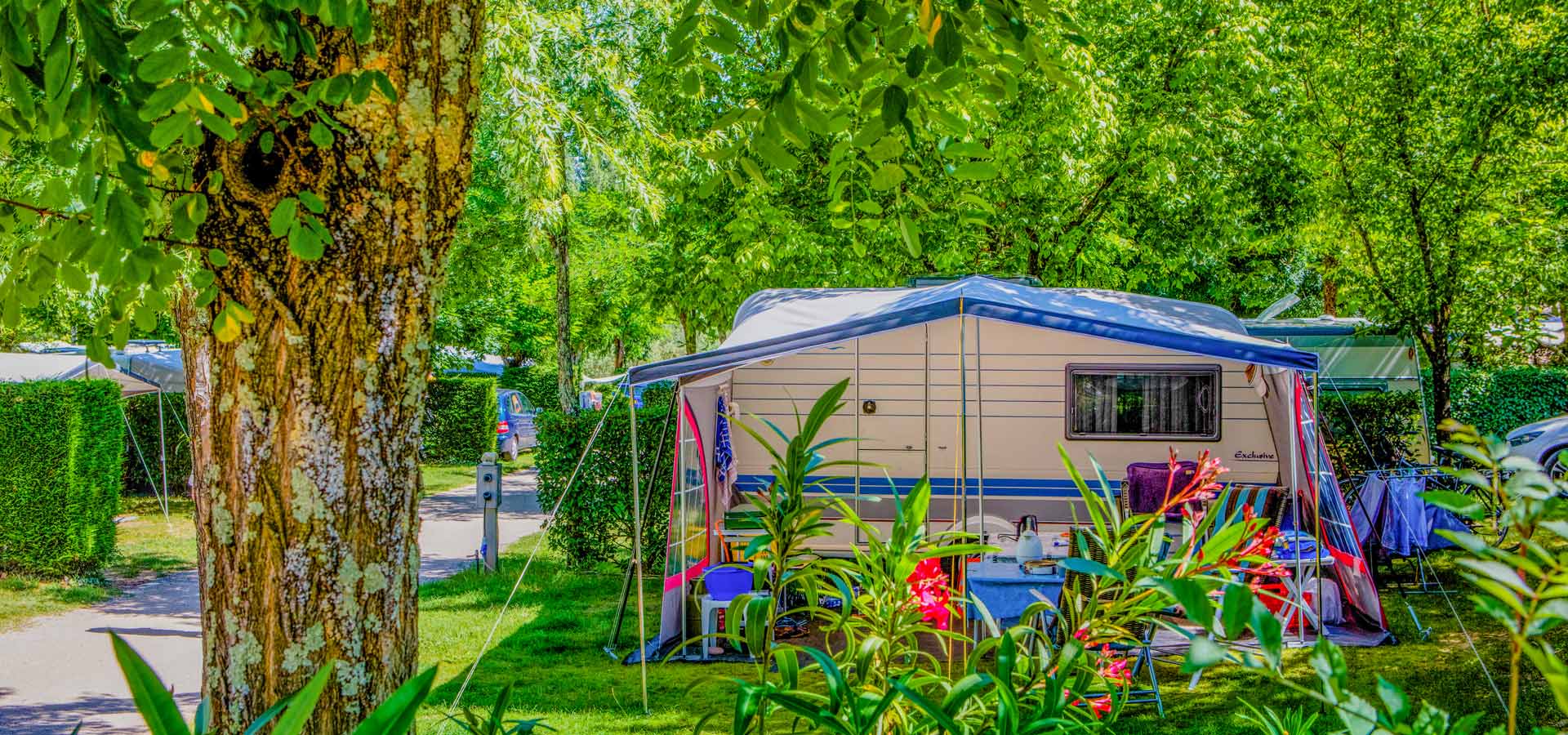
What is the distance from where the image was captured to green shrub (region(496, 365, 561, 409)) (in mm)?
26750

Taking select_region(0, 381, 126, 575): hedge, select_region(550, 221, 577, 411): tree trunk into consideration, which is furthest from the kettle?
select_region(0, 381, 126, 575): hedge

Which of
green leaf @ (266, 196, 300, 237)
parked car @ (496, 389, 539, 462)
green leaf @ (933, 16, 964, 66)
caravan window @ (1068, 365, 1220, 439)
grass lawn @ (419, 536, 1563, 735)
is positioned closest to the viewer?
green leaf @ (266, 196, 300, 237)

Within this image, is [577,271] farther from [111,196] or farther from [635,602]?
[111,196]

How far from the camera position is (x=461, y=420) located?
821 inches

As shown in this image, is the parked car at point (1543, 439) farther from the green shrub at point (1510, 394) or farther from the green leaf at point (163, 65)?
the green leaf at point (163, 65)

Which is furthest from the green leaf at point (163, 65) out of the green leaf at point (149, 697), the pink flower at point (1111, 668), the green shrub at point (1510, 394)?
the green shrub at point (1510, 394)

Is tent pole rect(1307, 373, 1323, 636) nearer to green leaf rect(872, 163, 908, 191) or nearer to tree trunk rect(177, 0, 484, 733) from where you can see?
green leaf rect(872, 163, 908, 191)

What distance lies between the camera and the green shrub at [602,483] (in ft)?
32.1

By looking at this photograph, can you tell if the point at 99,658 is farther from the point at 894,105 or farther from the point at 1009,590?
the point at 894,105

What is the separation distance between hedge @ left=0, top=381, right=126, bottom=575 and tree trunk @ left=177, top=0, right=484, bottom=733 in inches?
353

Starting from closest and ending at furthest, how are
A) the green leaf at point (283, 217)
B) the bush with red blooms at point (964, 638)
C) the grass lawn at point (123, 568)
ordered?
the bush with red blooms at point (964, 638), the green leaf at point (283, 217), the grass lawn at point (123, 568)

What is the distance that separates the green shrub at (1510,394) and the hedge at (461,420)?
614 inches

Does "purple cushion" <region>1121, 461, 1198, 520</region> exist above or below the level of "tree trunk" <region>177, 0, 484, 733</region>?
below

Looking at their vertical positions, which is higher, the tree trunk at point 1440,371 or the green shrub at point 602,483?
the tree trunk at point 1440,371
